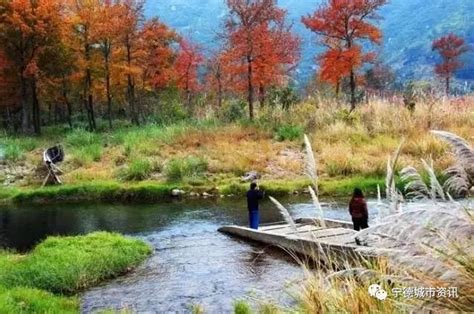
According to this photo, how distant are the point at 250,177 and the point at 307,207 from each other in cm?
501

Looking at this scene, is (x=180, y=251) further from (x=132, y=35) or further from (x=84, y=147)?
(x=132, y=35)

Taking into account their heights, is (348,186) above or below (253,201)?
below

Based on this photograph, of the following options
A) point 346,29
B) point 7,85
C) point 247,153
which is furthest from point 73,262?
point 7,85

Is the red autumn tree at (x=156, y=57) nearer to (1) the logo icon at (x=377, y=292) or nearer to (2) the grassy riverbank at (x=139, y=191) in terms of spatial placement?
(2) the grassy riverbank at (x=139, y=191)

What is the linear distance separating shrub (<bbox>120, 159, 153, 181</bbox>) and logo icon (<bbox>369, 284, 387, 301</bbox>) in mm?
20286

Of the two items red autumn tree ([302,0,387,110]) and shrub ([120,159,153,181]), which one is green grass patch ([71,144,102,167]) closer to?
shrub ([120,159,153,181])

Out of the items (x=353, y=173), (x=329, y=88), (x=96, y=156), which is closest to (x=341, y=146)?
(x=353, y=173)

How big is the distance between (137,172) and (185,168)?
198 cm

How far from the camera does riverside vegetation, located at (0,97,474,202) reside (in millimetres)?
21484

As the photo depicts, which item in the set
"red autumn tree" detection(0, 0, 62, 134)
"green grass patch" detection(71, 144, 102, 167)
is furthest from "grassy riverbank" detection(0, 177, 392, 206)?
"red autumn tree" detection(0, 0, 62, 134)

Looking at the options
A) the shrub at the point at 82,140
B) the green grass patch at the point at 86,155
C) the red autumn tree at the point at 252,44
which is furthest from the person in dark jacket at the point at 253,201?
the shrub at the point at 82,140

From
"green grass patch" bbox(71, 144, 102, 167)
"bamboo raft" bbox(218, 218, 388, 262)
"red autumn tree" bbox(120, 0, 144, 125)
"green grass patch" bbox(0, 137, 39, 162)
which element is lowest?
"bamboo raft" bbox(218, 218, 388, 262)

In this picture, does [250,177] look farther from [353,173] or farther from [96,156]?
[96,156]

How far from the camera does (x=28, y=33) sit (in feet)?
123
